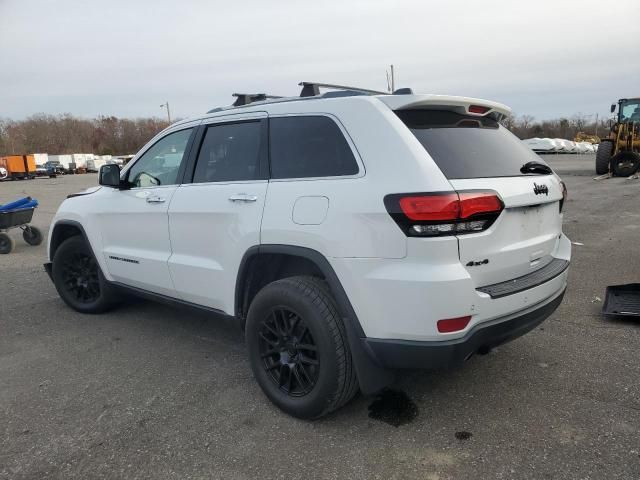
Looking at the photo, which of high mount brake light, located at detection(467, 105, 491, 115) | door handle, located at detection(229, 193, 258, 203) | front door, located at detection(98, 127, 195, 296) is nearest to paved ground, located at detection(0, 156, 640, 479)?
front door, located at detection(98, 127, 195, 296)

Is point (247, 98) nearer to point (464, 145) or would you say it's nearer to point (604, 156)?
point (464, 145)

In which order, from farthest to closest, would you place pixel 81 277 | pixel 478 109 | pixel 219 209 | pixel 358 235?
pixel 81 277 → pixel 219 209 → pixel 478 109 → pixel 358 235

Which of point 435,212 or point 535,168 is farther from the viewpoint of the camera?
point 535,168

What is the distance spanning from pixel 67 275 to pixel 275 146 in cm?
313

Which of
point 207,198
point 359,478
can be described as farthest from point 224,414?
point 207,198

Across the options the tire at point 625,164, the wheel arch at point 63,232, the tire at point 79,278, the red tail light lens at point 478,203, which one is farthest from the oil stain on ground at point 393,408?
the tire at point 625,164

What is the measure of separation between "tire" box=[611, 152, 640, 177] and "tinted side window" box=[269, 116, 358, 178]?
1944cm

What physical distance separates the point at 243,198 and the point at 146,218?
1.23 meters

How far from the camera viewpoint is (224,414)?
305 centimetres

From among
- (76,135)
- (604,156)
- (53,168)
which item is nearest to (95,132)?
(76,135)

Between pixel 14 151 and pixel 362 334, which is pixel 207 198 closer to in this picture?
pixel 362 334

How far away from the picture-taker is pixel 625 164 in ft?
61.7

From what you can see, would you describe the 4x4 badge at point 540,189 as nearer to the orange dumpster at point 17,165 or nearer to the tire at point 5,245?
the tire at point 5,245

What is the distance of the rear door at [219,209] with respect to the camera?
3164 mm
